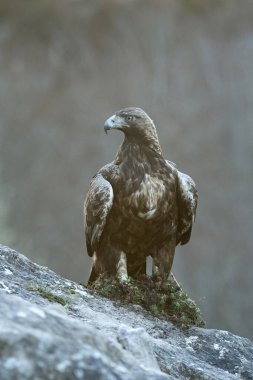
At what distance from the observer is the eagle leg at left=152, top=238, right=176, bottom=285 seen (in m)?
4.66

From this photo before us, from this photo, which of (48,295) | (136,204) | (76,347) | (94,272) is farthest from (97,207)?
(76,347)

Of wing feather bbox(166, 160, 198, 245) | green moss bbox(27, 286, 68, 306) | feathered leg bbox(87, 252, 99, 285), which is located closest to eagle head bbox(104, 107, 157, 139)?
wing feather bbox(166, 160, 198, 245)

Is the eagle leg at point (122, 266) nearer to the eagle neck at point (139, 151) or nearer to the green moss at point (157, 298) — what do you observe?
the green moss at point (157, 298)

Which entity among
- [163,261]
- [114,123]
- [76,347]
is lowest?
[76,347]

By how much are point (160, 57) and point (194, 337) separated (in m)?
7.71

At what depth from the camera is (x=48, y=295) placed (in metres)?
3.24

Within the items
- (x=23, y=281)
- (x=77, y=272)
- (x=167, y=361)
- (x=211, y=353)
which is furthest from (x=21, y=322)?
(x=77, y=272)

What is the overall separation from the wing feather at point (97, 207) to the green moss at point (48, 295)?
1202 mm

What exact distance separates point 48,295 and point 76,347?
163 centimetres

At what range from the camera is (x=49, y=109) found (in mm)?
10758

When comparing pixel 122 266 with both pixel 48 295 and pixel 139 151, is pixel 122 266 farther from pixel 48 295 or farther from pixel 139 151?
pixel 48 295

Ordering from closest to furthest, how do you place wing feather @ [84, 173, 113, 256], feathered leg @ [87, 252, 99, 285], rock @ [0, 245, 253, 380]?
rock @ [0, 245, 253, 380], wing feather @ [84, 173, 113, 256], feathered leg @ [87, 252, 99, 285]

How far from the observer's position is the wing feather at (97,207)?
4.45 metres

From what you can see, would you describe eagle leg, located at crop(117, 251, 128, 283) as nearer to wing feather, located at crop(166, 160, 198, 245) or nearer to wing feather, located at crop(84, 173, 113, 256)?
wing feather, located at crop(84, 173, 113, 256)
